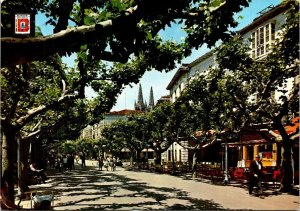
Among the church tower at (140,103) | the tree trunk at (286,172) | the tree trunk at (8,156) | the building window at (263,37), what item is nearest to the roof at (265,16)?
the building window at (263,37)

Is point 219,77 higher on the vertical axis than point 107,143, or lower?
higher

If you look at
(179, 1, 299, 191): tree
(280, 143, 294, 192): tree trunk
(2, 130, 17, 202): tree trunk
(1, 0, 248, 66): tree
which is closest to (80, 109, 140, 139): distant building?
(179, 1, 299, 191): tree

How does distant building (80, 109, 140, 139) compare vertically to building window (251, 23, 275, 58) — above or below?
below

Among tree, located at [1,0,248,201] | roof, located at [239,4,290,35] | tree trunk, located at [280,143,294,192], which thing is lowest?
tree trunk, located at [280,143,294,192]

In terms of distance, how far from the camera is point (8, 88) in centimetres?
1377

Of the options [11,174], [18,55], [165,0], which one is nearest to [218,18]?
[165,0]

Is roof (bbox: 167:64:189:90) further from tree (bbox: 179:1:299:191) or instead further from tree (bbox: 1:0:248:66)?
tree (bbox: 1:0:248:66)

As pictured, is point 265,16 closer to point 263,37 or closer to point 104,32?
point 263,37

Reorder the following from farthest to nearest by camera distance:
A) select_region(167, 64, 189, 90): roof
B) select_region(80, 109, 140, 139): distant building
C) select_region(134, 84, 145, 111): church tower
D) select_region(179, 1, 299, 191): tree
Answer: select_region(134, 84, 145, 111): church tower
select_region(80, 109, 140, 139): distant building
select_region(167, 64, 189, 90): roof
select_region(179, 1, 299, 191): tree

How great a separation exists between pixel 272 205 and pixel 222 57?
7.74m

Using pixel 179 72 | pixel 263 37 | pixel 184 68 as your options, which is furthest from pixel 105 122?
pixel 263 37

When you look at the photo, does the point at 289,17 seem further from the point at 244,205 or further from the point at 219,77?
the point at 219,77

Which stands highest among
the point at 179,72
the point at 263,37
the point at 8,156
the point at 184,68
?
the point at 184,68

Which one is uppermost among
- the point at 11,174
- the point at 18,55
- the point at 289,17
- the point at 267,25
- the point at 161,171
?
the point at 267,25
